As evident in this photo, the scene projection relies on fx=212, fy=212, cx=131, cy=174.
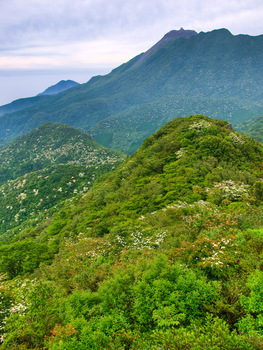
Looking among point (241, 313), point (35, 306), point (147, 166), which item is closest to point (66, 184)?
point (147, 166)

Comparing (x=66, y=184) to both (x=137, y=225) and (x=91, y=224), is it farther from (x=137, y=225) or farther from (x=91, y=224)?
(x=137, y=225)

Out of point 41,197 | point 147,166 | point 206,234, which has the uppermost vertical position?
point 147,166

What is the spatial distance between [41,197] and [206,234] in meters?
112

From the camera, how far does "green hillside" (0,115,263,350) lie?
11.9 meters

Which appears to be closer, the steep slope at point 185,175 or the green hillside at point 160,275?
the green hillside at point 160,275

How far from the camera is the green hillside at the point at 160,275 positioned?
39.2ft

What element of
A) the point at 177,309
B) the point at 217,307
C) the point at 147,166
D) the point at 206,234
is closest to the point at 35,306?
the point at 177,309

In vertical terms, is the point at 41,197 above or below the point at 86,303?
below

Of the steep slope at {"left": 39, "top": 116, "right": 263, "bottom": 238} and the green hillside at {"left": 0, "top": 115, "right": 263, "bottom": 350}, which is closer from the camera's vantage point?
the green hillside at {"left": 0, "top": 115, "right": 263, "bottom": 350}

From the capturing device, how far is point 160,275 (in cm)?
1505

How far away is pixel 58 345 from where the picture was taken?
1199cm

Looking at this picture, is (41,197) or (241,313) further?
(41,197)

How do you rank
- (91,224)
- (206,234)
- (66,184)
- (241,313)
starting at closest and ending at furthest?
(241,313) → (206,234) → (91,224) → (66,184)

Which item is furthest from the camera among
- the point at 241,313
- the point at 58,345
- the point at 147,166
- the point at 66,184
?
the point at 66,184
